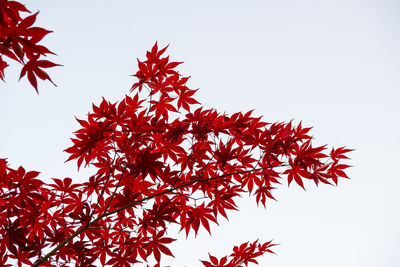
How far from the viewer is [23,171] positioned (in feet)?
6.00

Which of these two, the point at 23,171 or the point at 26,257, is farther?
the point at 26,257

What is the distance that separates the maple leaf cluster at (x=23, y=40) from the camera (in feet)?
3.69

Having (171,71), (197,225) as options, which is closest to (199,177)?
(197,225)

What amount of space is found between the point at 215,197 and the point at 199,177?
0.25 meters

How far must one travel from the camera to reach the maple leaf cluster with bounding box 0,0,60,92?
1126 millimetres

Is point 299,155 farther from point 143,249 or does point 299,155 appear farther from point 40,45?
point 40,45

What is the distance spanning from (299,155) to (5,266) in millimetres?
2278

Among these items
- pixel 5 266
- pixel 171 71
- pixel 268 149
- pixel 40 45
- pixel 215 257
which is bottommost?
pixel 5 266

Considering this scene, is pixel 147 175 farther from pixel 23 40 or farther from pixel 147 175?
pixel 23 40

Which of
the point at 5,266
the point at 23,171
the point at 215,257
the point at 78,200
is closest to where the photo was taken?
the point at 23,171

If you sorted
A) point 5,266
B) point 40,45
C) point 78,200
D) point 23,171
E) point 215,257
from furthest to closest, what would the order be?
point 78,200 → point 215,257 → point 5,266 → point 23,171 → point 40,45

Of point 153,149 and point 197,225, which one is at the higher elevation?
point 153,149

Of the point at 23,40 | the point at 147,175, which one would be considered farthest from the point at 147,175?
the point at 23,40

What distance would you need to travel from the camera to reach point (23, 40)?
1146 millimetres
